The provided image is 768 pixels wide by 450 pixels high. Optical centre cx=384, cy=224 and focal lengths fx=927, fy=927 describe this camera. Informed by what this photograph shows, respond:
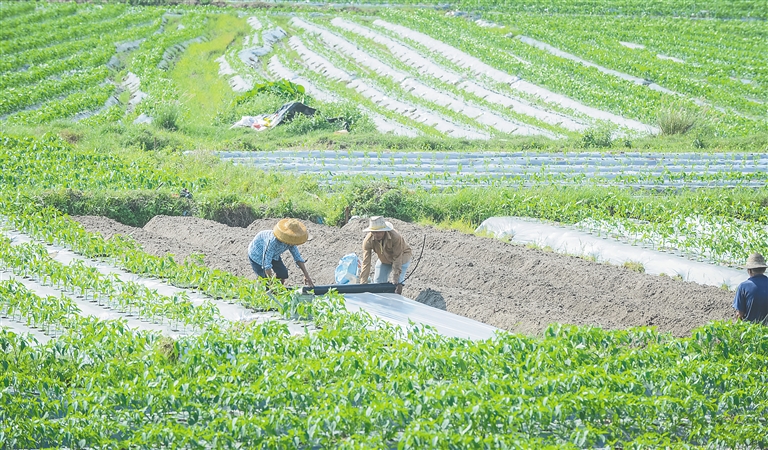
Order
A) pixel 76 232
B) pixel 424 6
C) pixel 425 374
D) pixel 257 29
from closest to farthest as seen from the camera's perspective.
→ pixel 425 374 → pixel 76 232 → pixel 257 29 → pixel 424 6

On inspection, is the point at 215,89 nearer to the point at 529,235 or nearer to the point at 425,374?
the point at 529,235

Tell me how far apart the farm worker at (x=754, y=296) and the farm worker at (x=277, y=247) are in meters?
4.21

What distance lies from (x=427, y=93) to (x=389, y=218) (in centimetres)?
1228

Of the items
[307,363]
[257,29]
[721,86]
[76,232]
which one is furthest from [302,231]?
[257,29]

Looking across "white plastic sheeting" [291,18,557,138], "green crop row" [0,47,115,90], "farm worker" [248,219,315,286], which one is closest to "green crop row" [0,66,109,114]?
"green crop row" [0,47,115,90]

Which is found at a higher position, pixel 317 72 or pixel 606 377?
pixel 606 377

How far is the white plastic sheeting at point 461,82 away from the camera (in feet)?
75.0

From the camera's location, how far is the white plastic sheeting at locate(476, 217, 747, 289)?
11430 mm

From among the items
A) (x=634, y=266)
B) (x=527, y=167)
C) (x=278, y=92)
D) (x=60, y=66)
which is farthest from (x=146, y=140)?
(x=60, y=66)

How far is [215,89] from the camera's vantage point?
27531mm

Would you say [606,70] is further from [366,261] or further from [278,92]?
[366,261]

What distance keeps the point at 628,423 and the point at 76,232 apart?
763 centimetres

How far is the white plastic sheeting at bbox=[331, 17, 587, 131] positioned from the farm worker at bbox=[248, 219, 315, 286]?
1353 centimetres

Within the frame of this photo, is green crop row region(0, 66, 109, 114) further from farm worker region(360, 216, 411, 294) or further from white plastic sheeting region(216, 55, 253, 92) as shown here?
farm worker region(360, 216, 411, 294)
